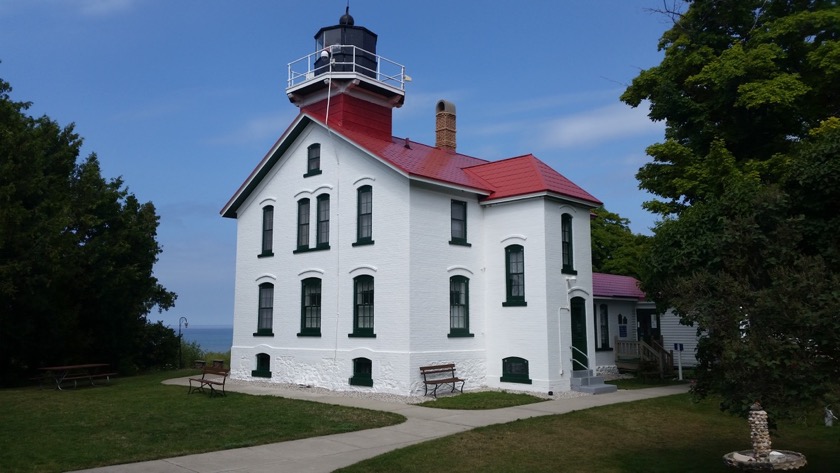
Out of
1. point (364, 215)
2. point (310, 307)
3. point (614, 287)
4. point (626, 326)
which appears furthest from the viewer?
point (614, 287)

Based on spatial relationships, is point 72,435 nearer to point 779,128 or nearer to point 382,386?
point 382,386

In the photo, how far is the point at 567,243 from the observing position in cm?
1992

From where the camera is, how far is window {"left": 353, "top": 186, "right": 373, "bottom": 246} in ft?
64.2

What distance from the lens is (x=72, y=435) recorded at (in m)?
11.5

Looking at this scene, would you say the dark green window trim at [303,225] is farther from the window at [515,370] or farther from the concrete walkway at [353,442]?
the window at [515,370]

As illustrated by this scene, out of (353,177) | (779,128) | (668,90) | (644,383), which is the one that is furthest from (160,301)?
(779,128)

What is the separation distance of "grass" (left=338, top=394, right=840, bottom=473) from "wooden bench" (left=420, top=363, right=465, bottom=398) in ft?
14.6

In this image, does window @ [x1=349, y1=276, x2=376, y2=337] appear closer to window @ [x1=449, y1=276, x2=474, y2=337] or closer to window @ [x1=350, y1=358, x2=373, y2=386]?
window @ [x1=350, y1=358, x2=373, y2=386]

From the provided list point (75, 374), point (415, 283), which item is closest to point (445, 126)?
point (415, 283)

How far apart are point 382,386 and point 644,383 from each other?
334 inches

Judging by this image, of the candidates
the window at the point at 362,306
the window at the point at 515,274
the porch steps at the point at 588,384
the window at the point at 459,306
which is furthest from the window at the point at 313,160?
the porch steps at the point at 588,384

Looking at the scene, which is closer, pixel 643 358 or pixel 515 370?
pixel 515 370

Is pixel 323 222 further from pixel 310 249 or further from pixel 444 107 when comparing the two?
pixel 444 107

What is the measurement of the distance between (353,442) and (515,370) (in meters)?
8.76
